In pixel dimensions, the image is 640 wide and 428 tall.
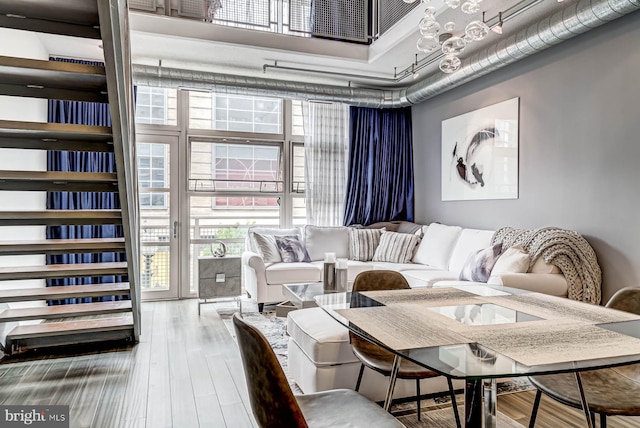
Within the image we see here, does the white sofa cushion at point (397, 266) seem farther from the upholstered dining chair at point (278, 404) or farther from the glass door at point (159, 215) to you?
the upholstered dining chair at point (278, 404)

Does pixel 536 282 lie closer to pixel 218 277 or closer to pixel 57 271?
pixel 218 277

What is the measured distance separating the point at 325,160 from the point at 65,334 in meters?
3.66

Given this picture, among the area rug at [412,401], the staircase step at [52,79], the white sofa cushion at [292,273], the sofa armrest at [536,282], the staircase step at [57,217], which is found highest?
the staircase step at [52,79]

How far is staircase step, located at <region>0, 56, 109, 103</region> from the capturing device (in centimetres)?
209

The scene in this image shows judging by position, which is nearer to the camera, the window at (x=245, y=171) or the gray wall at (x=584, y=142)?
the gray wall at (x=584, y=142)

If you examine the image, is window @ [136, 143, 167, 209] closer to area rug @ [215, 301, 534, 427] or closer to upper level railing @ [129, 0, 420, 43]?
upper level railing @ [129, 0, 420, 43]

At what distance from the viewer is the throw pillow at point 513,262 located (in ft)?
11.3

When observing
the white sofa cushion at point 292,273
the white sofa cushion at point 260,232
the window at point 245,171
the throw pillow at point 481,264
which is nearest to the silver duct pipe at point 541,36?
the throw pillow at point 481,264

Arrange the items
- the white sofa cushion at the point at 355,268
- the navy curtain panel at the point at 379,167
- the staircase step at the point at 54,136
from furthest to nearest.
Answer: the navy curtain panel at the point at 379,167, the white sofa cushion at the point at 355,268, the staircase step at the point at 54,136

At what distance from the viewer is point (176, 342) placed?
12.2ft

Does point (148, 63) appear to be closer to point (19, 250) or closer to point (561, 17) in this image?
point (19, 250)

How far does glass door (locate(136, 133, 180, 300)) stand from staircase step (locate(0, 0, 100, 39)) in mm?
3205

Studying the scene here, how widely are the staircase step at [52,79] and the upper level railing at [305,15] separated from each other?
2040 millimetres

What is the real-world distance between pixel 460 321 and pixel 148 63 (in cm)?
463
